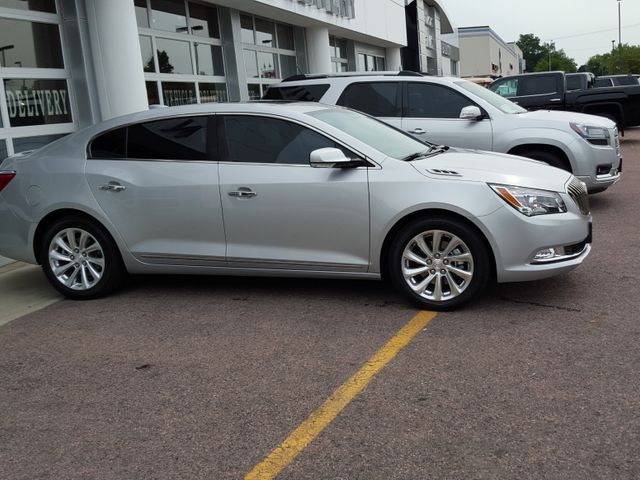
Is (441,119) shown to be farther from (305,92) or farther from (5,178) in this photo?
(5,178)

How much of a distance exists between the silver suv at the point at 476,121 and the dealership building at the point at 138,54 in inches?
109

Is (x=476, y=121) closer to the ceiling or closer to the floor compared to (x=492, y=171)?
closer to the ceiling

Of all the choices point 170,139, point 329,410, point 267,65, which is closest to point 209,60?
point 267,65

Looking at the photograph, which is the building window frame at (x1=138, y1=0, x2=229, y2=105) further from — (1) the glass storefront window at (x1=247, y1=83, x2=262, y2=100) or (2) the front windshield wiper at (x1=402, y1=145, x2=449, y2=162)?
(2) the front windshield wiper at (x1=402, y1=145, x2=449, y2=162)

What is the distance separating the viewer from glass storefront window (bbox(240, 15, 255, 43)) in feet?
46.9

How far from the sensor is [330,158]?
5.02m

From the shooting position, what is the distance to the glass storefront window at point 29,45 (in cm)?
851

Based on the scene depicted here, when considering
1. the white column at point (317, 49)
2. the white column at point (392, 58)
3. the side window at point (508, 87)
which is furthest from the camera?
the white column at point (392, 58)

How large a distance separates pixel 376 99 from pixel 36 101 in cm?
458

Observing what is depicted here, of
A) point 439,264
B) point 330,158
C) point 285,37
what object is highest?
point 285,37

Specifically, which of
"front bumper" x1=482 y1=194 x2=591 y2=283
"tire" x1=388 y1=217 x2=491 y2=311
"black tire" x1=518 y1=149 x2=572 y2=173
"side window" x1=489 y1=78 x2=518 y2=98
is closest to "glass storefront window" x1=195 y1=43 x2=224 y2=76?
"black tire" x1=518 y1=149 x2=572 y2=173

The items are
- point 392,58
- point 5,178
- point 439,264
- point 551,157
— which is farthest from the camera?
point 392,58

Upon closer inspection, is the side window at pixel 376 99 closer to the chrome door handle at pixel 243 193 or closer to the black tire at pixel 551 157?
the black tire at pixel 551 157

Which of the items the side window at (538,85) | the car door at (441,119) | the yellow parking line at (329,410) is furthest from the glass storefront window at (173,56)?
the yellow parking line at (329,410)
